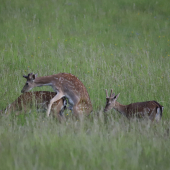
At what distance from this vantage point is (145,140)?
4758 millimetres

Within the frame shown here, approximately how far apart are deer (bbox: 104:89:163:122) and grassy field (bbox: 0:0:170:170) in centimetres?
19

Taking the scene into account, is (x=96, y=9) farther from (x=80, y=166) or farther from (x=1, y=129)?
(x=80, y=166)

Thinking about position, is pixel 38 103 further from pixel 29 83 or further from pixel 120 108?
pixel 120 108

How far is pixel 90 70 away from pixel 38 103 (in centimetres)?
292

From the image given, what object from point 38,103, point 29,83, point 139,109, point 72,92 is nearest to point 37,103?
point 38,103

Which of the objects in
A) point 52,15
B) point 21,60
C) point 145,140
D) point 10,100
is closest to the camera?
point 145,140

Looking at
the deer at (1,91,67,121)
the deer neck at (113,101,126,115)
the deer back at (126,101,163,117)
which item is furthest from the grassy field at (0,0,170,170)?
the deer at (1,91,67,121)

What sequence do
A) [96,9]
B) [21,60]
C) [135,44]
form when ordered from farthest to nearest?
[96,9]
[135,44]
[21,60]

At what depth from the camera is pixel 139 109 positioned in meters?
6.69

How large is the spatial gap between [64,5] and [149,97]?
1180 centimetres

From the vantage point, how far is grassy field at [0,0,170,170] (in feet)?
13.5

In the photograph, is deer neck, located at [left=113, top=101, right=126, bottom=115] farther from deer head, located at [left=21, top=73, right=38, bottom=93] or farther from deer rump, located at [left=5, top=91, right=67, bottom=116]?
deer head, located at [left=21, top=73, right=38, bottom=93]

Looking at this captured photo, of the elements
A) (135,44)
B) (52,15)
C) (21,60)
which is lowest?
(21,60)

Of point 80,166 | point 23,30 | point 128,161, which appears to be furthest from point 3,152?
point 23,30
